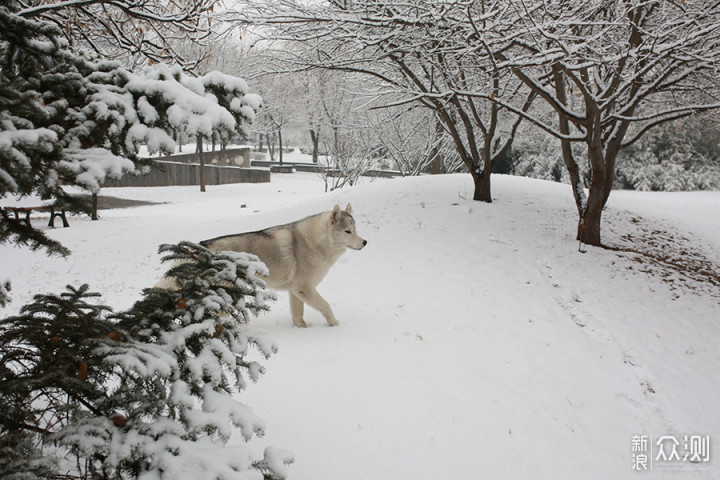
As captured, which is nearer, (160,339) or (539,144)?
(160,339)

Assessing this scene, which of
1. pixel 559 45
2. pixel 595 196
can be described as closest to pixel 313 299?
pixel 559 45

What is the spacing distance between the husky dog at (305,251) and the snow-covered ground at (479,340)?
477mm

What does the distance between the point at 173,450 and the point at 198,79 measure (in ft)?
5.73

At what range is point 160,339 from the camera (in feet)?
7.30

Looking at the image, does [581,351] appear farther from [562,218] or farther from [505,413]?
[562,218]

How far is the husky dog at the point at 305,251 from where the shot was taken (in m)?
6.16

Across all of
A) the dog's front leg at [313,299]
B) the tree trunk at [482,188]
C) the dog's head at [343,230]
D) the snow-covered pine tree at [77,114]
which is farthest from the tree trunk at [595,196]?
the snow-covered pine tree at [77,114]

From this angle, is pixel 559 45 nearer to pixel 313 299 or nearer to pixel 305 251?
pixel 305 251

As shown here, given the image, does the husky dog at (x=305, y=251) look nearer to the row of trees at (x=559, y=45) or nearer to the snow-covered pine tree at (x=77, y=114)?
the snow-covered pine tree at (x=77, y=114)

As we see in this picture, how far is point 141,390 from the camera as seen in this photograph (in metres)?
2.08

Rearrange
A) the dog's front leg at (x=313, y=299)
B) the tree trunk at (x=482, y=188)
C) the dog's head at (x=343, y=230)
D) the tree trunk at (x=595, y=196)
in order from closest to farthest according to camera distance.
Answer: the dog's front leg at (x=313, y=299) < the dog's head at (x=343, y=230) < the tree trunk at (x=595, y=196) < the tree trunk at (x=482, y=188)

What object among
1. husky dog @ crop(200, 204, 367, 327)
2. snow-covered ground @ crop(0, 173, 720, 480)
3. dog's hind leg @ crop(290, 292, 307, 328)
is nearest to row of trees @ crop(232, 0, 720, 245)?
snow-covered ground @ crop(0, 173, 720, 480)

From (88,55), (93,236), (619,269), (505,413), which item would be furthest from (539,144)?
(88,55)

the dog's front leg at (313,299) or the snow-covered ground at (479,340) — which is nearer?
the snow-covered ground at (479,340)
